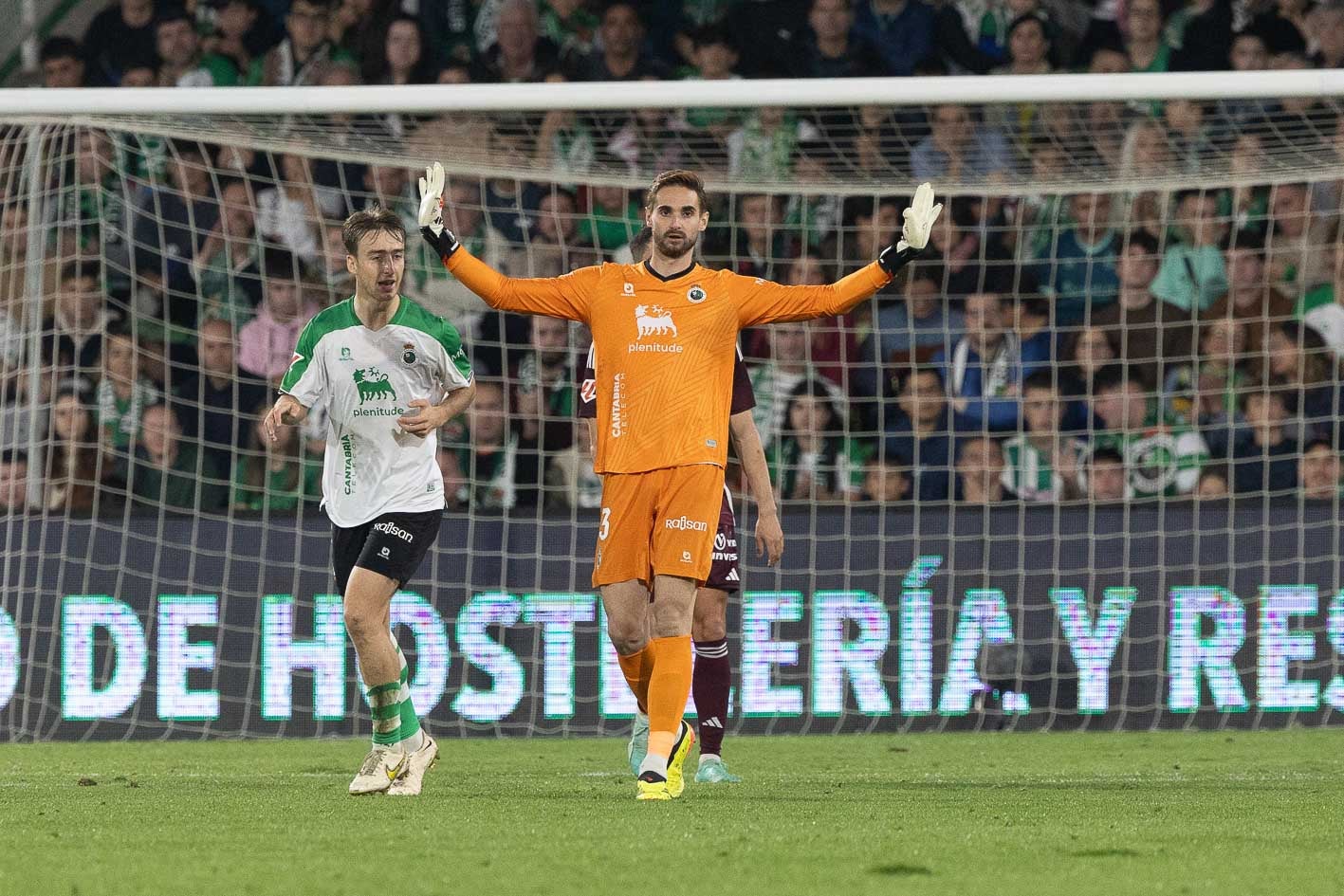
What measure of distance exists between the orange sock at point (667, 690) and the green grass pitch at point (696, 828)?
0.22 meters

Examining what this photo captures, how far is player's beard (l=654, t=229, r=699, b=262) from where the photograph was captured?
651cm

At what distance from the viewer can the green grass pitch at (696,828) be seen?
14.4 feet

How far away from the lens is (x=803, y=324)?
12.4 metres

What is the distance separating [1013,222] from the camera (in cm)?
1234

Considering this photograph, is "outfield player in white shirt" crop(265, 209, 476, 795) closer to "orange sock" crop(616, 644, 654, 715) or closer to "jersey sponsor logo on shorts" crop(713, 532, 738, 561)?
"orange sock" crop(616, 644, 654, 715)

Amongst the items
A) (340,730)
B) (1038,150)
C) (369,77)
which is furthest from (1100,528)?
(369,77)

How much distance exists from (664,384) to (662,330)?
18 cm

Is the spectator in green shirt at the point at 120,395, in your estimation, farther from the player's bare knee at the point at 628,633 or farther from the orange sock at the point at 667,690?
the orange sock at the point at 667,690

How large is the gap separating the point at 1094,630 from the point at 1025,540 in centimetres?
61

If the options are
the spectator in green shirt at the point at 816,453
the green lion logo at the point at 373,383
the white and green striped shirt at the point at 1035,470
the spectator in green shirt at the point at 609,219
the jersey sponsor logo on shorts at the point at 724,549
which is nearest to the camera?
the green lion logo at the point at 373,383

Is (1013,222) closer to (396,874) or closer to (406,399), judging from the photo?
(406,399)

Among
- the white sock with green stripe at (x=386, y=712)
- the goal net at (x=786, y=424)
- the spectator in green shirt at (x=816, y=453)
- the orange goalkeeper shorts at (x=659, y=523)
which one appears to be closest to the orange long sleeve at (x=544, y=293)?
the orange goalkeeper shorts at (x=659, y=523)

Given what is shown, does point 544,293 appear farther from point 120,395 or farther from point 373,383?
point 120,395

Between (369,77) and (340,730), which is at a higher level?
A: (369,77)
